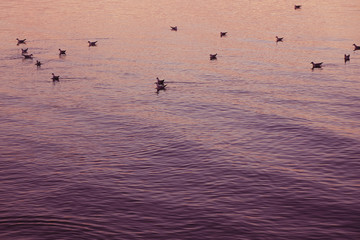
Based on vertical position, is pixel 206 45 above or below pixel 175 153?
above

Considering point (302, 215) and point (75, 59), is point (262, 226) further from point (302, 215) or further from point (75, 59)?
point (75, 59)

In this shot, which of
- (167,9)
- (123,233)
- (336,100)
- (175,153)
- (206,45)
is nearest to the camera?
(123,233)

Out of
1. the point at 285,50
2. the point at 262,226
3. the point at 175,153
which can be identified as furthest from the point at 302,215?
the point at 285,50

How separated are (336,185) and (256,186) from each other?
465cm

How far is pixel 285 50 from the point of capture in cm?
7094

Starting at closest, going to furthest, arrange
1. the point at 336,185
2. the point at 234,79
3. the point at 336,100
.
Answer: the point at 336,185, the point at 336,100, the point at 234,79

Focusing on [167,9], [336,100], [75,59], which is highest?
[167,9]

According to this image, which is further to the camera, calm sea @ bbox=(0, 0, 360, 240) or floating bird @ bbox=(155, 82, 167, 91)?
floating bird @ bbox=(155, 82, 167, 91)

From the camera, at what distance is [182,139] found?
36750 millimetres

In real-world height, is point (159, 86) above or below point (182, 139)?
above

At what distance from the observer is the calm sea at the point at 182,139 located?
24.4m

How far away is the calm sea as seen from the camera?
24.4m

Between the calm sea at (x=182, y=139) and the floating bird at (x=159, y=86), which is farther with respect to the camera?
the floating bird at (x=159, y=86)

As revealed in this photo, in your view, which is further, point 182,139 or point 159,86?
point 159,86
